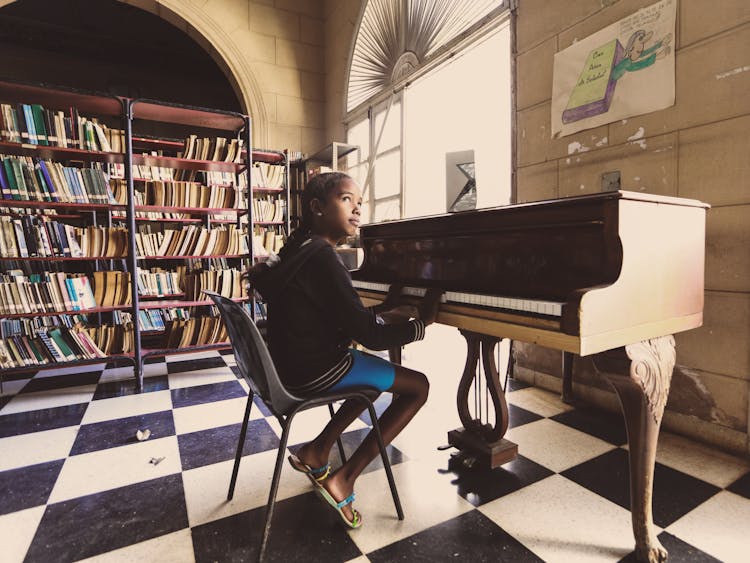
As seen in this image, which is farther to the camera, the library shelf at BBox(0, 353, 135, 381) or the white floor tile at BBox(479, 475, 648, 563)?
the library shelf at BBox(0, 353, 135, 381)

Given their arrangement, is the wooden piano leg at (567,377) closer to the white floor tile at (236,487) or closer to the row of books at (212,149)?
the white floor tile at (236,487)

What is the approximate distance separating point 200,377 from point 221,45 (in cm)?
417

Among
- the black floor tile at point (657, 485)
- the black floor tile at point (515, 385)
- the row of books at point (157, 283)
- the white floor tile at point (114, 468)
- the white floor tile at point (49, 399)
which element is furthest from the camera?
the row of books at point (157, 283)

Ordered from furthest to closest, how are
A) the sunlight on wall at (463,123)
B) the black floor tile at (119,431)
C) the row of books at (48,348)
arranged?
the sunlight on wall at (463,123) < the row of books at (48,348) < the black floor tile at (119,431)

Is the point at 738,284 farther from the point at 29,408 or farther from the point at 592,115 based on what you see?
the point at 29,408

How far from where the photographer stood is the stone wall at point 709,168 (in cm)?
179

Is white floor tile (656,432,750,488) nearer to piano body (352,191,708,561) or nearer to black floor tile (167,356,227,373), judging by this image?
piano body (352,191,708,561)

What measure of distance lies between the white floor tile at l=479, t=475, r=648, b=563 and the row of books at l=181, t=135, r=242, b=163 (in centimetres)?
320

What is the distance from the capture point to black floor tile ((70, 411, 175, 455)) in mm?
2107

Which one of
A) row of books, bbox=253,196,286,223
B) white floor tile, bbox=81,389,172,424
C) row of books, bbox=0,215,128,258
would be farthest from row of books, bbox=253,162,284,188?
white floor tile, bbox=81,389,172,424

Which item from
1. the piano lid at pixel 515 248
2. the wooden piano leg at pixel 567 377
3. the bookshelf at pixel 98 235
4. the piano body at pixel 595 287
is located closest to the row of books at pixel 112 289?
the bookshelf at pixel 98 235

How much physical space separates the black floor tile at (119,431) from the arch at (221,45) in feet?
13.3

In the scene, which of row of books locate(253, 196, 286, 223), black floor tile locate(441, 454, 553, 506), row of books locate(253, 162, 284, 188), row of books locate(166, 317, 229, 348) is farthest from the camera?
row of books locate(253, 196, 286, 223)

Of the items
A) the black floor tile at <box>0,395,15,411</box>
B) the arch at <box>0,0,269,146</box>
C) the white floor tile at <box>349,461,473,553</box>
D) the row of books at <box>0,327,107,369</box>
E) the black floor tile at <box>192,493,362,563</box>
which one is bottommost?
the black floor tile at <box>0,395,15,411</box>
